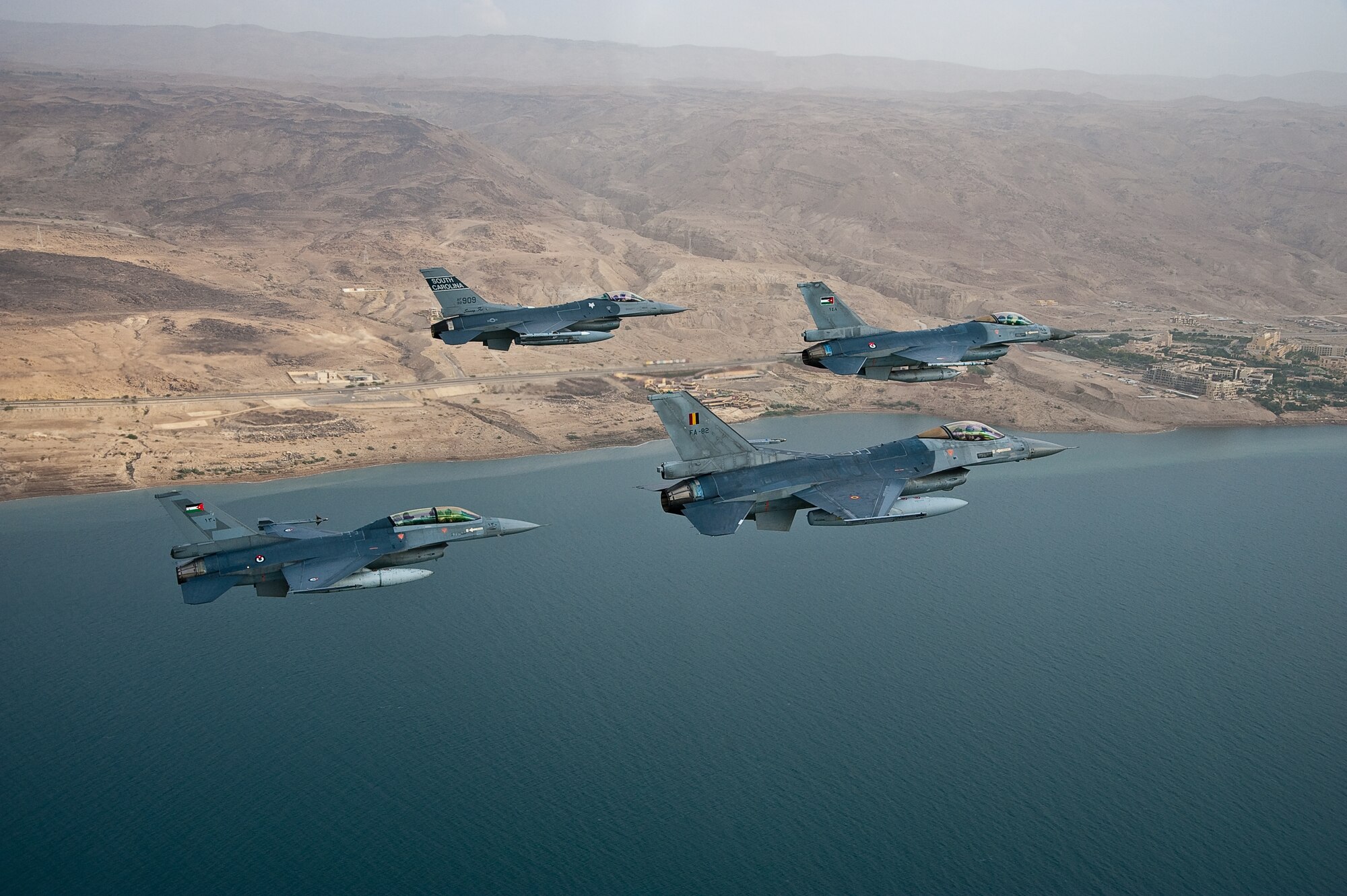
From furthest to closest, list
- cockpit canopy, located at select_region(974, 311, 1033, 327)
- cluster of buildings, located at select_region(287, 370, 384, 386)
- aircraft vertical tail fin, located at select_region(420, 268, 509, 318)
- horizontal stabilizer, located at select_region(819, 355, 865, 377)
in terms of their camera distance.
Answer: cluster of buildings, located at select_region(287, 370, 384, 386), aircraft vertical tail fin, located at select_region(420, 268, 509, 318), cockpit canopy, located at select_region(974, 311, 1033, 327), horizontal stabilizer, located at select_region(819, 355, 865, 377)

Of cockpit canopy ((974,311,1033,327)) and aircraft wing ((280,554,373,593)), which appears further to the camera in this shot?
cockpit canopy ((974,311,1033,327))

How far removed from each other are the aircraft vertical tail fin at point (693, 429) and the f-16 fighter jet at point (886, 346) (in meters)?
7.74

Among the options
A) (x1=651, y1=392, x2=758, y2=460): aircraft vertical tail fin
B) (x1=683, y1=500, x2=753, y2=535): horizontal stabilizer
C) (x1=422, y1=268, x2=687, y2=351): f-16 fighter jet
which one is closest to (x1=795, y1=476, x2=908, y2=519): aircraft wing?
(x1=683, y1=500, x2=753, y2=535): horizontal stabilizer

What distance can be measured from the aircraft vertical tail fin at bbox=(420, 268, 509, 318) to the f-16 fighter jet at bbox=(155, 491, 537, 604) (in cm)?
1313

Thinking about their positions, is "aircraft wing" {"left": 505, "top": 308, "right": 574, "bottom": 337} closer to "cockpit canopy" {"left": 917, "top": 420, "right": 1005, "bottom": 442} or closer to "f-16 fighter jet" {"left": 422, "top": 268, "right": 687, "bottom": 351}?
"f-16 fighter jet" {"left": 422, "top": 268, "right": 687, "bottom": 351}

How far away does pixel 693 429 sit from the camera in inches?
1908

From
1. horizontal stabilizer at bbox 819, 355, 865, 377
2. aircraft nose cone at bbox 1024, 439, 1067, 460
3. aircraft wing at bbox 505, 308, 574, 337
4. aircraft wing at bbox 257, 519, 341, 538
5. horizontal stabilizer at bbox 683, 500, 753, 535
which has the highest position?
aircraft wing at bbox 505, 308, 574, 337

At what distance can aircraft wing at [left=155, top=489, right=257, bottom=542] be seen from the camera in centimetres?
5106

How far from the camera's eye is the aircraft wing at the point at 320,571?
49469 mm

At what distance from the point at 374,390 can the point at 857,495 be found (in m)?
99.9

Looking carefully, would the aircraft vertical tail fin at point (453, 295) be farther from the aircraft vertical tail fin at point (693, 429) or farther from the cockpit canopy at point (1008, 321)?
the cockpit canopy at point (1008, 321)

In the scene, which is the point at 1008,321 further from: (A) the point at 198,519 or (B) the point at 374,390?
(B) the point at 374,390

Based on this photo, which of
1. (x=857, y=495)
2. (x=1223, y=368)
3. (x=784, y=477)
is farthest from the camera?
(x=1223, y=368)

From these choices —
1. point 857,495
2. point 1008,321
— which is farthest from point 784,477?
point 1008,321
